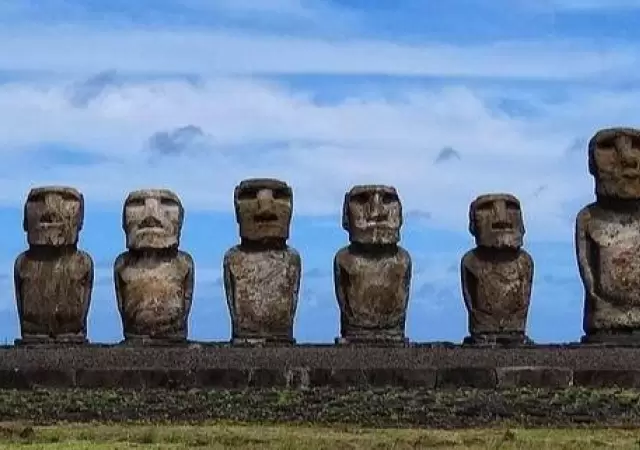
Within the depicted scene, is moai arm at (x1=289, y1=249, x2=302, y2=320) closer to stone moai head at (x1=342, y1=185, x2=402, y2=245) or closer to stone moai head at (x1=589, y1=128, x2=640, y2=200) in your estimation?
stone moai head at (x1=342, y1=185, x2=402, y2=245)

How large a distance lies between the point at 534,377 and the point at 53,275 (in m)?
6.63

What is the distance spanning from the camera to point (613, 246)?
2034cm

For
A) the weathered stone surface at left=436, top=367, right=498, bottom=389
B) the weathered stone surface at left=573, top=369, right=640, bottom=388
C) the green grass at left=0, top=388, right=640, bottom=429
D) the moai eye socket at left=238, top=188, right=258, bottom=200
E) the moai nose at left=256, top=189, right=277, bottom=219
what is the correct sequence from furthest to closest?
the moai eye socket at left=238, top=188, right=258, bottom=200 < the moai nose at left=256, top=189, right=277, bottom=219 < the weathered stone surface at left=573, top=369, right=640, bottom=388 < the weathered stone surface at left=436, top=367, right=498, bottom=389 < the green grass at left=0, top=388, right=640, bottom=429

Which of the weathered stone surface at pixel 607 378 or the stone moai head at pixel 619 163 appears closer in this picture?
the weathered stone surface at pixel 607 378

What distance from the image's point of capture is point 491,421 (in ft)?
46.9

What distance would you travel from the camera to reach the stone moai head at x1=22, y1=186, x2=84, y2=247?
68.0 ft

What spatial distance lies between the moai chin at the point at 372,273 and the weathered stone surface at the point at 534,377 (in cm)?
394

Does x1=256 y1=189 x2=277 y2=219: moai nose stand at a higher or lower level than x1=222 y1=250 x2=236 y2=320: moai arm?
higher

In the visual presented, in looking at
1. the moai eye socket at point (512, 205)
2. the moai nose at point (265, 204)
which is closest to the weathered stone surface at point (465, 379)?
the moai eye socket at point (512, 205)

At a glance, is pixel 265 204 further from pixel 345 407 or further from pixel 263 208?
pixel 345 407

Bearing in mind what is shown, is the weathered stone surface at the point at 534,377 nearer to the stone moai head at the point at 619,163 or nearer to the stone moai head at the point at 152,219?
the stone moai head at the point at 619,163

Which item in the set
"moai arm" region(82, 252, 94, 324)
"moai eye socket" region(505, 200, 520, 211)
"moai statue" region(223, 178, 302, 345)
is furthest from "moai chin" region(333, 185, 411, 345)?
"moai arm" region(82, 252, 94, 324)

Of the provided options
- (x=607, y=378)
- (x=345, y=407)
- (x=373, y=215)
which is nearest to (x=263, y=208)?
(x=373, y=215)

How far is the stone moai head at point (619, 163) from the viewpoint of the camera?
20281mm
